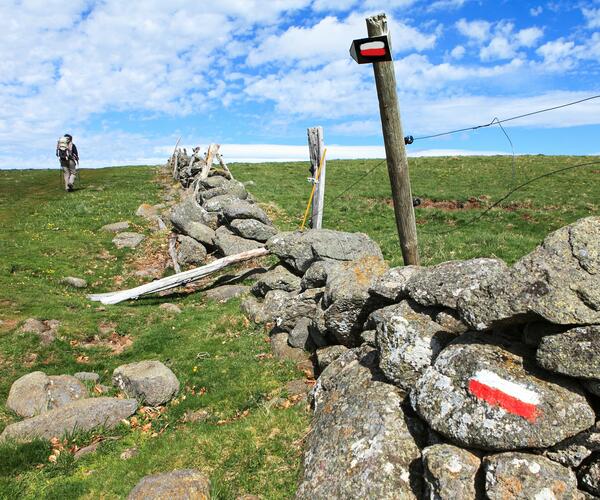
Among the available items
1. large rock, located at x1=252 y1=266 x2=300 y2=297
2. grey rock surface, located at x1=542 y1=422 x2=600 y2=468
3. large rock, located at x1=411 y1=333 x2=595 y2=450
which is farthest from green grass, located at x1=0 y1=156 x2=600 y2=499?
grey rock surface, located at x1=542 y1=422 x2=600 y2=468

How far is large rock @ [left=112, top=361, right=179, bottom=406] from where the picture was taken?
1095 centimetres

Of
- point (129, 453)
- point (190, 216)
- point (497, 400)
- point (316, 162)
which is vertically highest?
point (316, 162)

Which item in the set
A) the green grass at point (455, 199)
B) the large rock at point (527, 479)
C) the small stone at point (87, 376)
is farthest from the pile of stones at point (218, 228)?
the large rock at point (527, 479)

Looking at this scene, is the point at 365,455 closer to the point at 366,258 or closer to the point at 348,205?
Answer: the point at 366,258

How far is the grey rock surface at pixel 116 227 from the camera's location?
27125 mm

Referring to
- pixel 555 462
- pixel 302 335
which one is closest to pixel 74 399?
pixel 302 335

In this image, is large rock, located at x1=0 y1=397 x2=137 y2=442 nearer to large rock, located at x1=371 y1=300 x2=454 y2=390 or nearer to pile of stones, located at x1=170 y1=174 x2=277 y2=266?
large rock, located at x1=371 y1=300 x2=454 y2=390

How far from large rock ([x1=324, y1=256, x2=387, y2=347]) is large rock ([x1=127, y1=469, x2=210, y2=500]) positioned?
14.6ft

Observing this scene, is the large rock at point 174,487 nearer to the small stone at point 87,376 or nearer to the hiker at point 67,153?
the small stone at point 87,376

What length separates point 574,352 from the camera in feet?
18.2

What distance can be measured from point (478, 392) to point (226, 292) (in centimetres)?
1363

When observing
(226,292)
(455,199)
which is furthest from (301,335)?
(455,199)

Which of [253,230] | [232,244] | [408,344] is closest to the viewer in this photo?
[408,344]

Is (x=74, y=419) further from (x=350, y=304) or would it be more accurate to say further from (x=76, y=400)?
(x=350, y=304)
